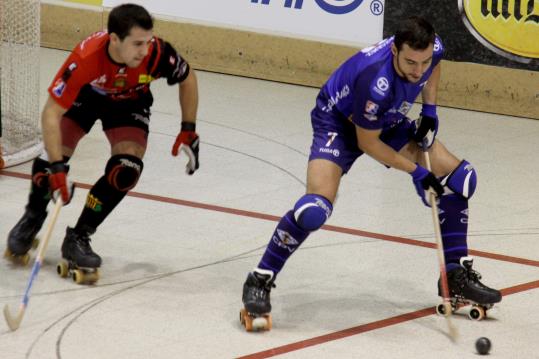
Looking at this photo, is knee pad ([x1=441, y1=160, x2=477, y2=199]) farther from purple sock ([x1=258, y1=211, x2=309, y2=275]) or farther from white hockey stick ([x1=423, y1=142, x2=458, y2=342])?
purple sock ([x1=258, y1=211, x2=309, y2=275])

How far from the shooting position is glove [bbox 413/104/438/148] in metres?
6.21

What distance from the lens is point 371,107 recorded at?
579 centimetres

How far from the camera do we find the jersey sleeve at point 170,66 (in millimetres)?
6387

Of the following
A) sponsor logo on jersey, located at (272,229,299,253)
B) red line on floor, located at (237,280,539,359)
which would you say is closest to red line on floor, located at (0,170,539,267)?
red line on floor, located at (237,280,539,359)

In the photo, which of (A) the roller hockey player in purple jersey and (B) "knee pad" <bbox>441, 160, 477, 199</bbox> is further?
(B) "knee pad" <bbox>441, 160, 477, 199</bbox>

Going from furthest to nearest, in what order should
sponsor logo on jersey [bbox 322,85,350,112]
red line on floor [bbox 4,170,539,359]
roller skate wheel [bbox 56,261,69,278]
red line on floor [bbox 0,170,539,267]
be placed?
red line on floor [bbox 0,170,539,267] → roller skate wheel [bbox 56,261,69,278] → sponsor logo on jersey [bbox 322,85,350,112] → red line on floor [bbox 4,170,539,359]

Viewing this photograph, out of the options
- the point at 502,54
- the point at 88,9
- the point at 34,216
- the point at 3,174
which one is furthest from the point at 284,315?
the point at 88,9

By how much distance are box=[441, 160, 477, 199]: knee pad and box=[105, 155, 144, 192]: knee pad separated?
162 cm

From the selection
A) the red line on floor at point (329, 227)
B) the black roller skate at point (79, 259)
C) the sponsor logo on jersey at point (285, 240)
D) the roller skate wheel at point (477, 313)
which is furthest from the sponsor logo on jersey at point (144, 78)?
the roller skate wheel at point (477, 313)

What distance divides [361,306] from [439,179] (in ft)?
2.52

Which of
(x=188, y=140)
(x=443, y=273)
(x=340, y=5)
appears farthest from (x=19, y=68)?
(x=443, y=273)

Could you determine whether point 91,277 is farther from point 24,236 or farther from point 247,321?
point 247,321

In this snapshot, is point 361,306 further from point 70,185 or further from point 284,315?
point 70,185

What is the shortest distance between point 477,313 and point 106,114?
2.24 meters
